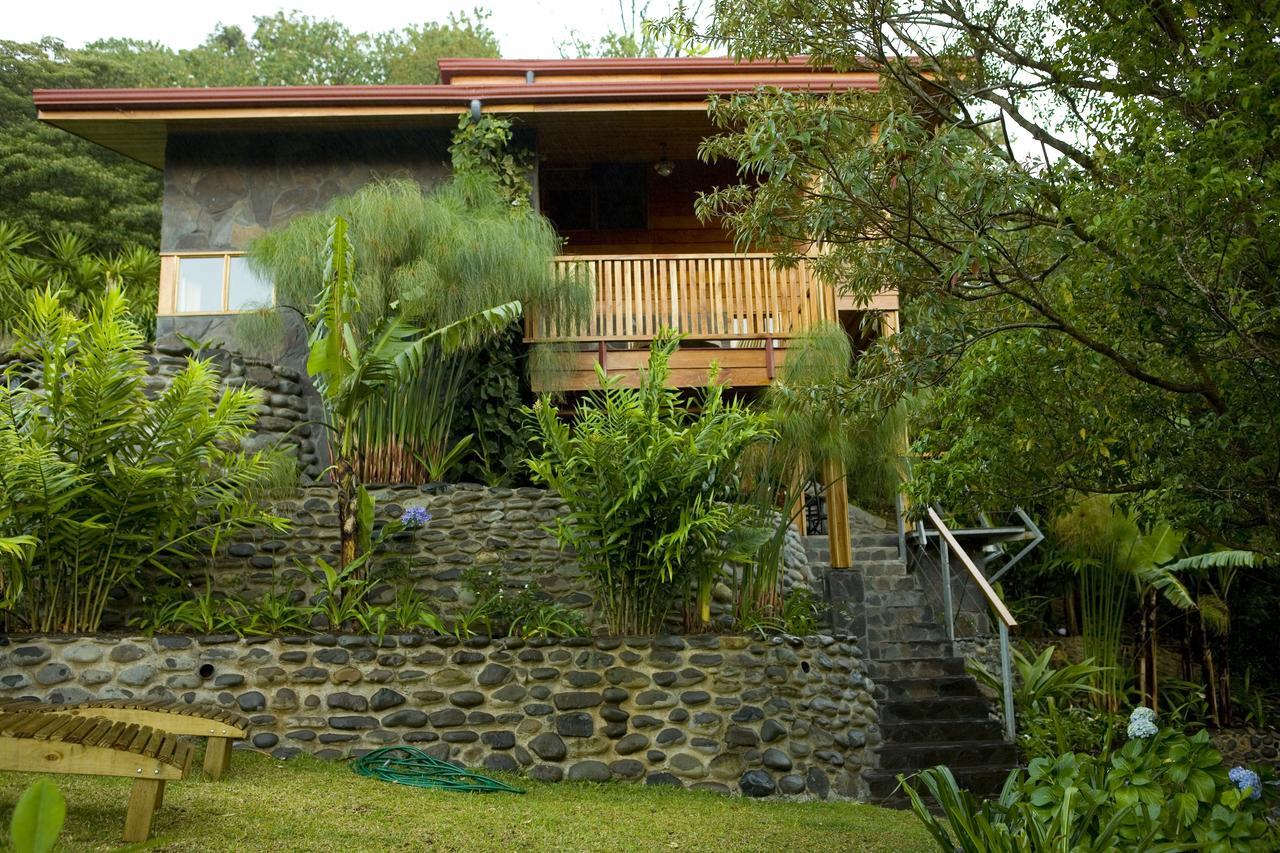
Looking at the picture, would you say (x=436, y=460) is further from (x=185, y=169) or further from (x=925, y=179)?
→ (x=925, y=179)

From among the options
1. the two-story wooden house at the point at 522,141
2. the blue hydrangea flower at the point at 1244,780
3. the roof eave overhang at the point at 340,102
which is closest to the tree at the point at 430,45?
the two-story wooden house at the point at 522,141

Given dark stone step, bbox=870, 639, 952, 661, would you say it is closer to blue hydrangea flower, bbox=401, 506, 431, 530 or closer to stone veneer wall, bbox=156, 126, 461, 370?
blue hydrangea flower, bbox=401, 506, 431, 530

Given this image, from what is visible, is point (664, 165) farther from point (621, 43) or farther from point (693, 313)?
point (621, 43)

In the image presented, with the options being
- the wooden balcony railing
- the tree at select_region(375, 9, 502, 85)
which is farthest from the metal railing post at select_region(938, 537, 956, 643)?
the tree at select_region(375, 9, 502, 85)

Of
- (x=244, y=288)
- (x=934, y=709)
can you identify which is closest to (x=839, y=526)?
(x=934, y=709)

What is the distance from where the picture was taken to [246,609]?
332 inches

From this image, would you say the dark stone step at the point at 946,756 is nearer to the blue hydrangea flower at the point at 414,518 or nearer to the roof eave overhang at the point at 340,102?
the blue hydrangea flower at the point at 414,518

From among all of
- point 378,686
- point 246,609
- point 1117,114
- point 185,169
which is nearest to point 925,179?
point 1117,114

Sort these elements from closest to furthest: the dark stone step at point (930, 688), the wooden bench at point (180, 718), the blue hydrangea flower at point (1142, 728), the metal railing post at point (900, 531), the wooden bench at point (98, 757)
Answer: the wooden bench at point (98, 757) < the blue hydrangea flower at point (1142, 728) < the wooden bench at point (180, 718) < the dark stone step at point (930, 688) < the metal railing post at point (900, 531)

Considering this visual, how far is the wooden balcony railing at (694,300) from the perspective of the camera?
37.0 feet

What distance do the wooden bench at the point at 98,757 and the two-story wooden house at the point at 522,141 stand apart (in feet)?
21.9

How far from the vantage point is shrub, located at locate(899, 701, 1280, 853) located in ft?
15.9

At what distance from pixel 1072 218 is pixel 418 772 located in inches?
207

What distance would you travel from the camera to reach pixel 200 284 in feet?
39.6
